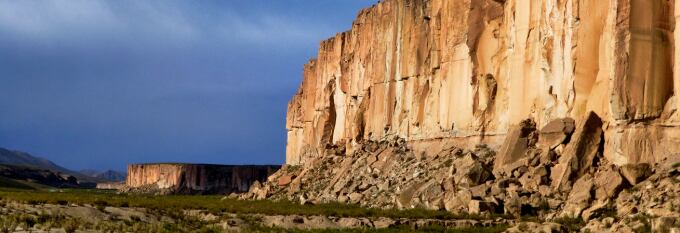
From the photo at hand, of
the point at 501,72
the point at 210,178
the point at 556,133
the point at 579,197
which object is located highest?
the point at 501,72

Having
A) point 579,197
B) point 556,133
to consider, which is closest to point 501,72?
point 556,133

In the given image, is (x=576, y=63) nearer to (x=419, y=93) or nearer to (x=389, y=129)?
(x=419, y=93)

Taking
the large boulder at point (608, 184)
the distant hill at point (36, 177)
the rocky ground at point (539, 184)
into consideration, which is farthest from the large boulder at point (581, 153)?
the distant hill at point (36, 177)

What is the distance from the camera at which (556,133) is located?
42.5m

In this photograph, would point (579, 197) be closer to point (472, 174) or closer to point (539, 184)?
point (539, 184)

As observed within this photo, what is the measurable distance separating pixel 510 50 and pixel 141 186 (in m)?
104

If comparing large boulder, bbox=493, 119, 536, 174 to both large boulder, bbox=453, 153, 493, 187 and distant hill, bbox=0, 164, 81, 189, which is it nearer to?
large boulder, bbox=453, 153, 493, 187

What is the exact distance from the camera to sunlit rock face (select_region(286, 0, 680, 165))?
38062 mm

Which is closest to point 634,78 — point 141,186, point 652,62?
point 652,62

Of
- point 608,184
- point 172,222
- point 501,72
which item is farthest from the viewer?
point 501,72

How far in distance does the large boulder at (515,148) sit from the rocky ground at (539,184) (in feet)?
0.15

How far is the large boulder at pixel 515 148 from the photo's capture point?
44.1m

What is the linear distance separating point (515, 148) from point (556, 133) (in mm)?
2850

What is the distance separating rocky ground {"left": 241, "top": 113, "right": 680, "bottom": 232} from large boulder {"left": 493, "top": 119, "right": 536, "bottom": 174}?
0.15 feet
